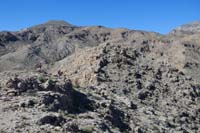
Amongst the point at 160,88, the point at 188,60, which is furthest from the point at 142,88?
the point at 188,60

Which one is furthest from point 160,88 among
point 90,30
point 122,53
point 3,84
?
point 90,30

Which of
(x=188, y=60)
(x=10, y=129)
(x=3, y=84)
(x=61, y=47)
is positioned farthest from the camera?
(x=61, y=47)

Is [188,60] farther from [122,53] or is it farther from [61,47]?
[61,47]

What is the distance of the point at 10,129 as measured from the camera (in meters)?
18.4

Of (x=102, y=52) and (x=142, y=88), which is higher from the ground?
(x=102, y=52)

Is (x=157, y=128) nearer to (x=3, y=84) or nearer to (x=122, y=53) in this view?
(x=3, y=84)

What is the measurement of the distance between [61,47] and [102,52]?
97.5 meters

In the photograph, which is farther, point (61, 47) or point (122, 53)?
point (61, 47)

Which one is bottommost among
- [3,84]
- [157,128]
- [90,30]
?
[157,128]

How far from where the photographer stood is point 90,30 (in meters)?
145

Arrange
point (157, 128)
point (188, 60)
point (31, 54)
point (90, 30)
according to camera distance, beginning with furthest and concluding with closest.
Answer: point (90, 30)
point (31, 54)
point (188, 60)
point (157, 128)

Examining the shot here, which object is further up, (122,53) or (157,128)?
(122,53)

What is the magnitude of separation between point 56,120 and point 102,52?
1458cm

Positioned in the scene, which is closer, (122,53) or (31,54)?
(122,53)
